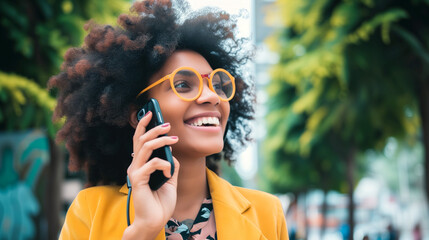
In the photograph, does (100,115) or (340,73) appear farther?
(340,73)

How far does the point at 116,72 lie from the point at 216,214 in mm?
812

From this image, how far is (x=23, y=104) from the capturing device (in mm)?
6957

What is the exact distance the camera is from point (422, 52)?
6352mm

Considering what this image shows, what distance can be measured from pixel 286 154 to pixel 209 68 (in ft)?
43.8

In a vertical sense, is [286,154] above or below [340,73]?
below

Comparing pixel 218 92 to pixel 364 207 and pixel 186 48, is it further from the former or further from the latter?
pixel 364 207

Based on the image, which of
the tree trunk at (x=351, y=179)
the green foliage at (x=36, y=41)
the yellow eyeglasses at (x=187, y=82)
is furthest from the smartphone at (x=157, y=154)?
the tree trunk at (x=351, y=179)

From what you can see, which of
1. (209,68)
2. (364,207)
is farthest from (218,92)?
(364,207)

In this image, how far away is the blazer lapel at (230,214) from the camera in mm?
1971

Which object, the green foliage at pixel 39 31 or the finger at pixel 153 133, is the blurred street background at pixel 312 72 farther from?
the finger at pixel 153 133

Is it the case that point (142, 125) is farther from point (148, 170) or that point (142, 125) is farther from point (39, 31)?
point (39, 31)

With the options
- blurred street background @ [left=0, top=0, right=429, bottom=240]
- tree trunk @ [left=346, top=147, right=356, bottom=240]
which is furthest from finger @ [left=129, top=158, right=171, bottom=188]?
tree trunk @ [left=346, top=147, right=356, bottom=240]

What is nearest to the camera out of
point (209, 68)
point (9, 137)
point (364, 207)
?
point (209, 68)

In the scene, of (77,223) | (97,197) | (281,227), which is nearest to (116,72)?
(97,197)
